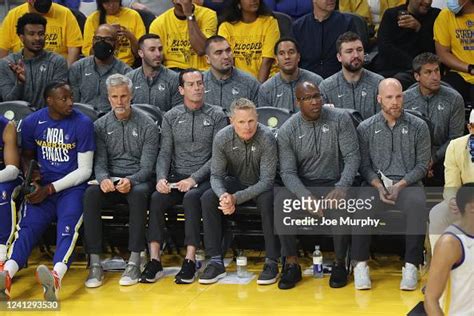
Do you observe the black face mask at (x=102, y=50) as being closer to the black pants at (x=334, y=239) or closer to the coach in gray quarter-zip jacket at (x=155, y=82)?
the coach in gray quarter-zip jacket at (x=155, y=82)

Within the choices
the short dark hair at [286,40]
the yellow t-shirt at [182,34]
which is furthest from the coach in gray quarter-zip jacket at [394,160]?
the yellow t-shirt at [182,34]

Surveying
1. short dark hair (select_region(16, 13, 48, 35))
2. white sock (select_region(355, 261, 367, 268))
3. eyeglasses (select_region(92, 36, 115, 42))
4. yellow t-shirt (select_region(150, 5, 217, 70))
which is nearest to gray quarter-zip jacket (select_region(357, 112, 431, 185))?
white sock (select_region(355, 261, 367, 268))

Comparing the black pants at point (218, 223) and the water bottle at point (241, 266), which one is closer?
the black pants at point (218, 223)

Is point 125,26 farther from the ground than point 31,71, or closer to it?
farther from the ground

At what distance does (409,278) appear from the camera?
7949mm

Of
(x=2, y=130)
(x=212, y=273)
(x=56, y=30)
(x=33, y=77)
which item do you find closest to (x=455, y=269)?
(x=212, y=273)

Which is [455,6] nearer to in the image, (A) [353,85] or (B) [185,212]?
(A) [353,85]

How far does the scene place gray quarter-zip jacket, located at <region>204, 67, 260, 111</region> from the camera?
31.7 feet

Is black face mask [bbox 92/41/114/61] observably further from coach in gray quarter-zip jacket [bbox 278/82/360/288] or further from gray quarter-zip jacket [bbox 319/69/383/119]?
coach in gray quarter-zip jacket [bbox 278/82/360/288]

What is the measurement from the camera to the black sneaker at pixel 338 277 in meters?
8.12

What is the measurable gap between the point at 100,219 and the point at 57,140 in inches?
30.2

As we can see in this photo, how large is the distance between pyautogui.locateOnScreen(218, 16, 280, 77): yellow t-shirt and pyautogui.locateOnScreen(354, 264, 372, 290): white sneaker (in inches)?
119

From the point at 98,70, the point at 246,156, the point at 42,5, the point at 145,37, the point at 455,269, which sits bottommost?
the point at 455,269

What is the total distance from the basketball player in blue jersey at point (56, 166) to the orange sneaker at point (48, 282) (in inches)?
17.8
